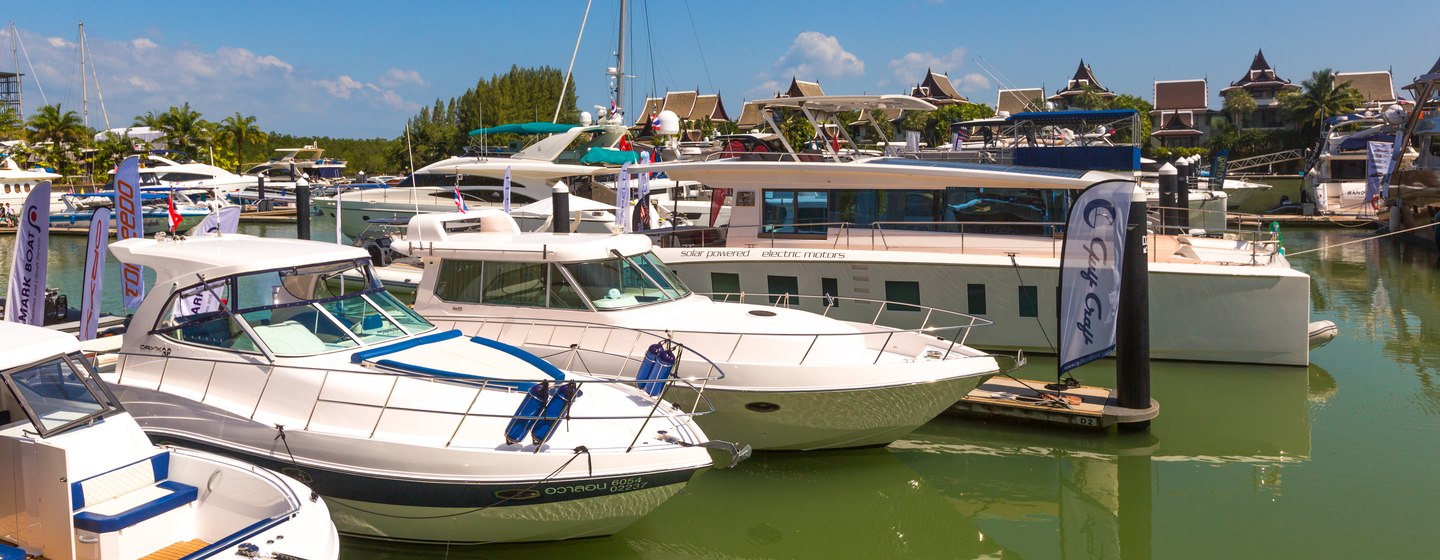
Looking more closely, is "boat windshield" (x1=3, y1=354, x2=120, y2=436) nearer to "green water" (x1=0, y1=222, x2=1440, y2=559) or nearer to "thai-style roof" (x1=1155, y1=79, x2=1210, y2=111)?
"green water" (x1=0, y1=222, x2=1440, y2=559)

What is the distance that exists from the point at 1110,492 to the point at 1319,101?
68.1 meters

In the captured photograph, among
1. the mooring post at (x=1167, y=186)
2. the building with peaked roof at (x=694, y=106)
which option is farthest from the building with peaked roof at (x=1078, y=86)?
the mooring post at (x=1167, y=186)

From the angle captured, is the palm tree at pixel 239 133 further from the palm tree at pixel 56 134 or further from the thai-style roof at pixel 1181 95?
the thai-style roof at pixel 1181 95

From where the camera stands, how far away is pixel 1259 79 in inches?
3127

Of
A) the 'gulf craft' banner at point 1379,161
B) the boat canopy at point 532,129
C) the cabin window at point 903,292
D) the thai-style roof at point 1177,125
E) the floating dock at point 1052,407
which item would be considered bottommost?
the floating dock at point 1052,407

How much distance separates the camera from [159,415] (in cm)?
893

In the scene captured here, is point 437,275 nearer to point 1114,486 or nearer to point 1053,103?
point 1114,486

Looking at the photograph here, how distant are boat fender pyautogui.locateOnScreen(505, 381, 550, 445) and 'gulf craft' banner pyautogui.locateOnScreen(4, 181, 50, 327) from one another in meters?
7.78

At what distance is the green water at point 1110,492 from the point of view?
9406mm

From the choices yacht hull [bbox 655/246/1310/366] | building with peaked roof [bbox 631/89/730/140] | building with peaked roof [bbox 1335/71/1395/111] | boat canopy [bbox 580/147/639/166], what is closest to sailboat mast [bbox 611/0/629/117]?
boat canopy [bbox 580/147/639/166]

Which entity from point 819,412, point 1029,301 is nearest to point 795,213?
point 1029,301

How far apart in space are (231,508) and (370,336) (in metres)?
2.73

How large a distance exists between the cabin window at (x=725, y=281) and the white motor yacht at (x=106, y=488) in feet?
33.6

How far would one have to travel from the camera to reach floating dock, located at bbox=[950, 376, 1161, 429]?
39.8ft
